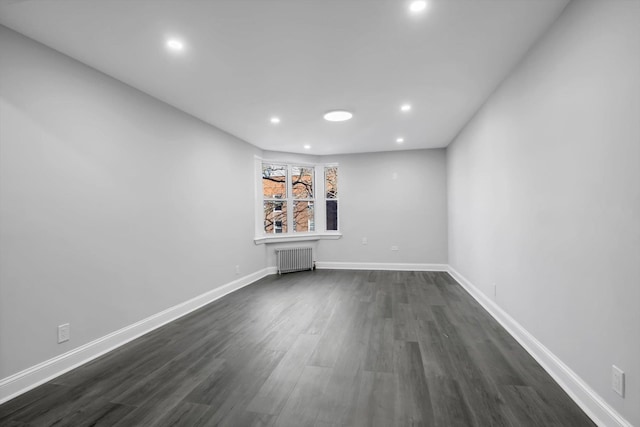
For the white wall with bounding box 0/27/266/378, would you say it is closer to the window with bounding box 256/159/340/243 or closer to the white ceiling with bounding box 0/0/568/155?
the white ceiling with bounding box 0/0/568/155

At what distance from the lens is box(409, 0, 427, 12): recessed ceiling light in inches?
71.2

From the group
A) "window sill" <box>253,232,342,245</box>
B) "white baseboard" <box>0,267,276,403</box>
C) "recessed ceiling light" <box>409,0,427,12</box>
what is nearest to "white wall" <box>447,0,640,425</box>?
"recessed ceiling light" <box>409,0,427,12</box>

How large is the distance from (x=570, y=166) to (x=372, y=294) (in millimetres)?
3021

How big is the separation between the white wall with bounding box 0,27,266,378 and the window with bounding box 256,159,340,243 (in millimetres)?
2198

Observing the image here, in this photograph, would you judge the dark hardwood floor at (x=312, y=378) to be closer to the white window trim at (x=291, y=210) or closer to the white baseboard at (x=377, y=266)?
the white window trim at (x=291, y=210)

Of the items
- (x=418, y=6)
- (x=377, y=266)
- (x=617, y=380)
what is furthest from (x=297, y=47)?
→ (x=377, y=266)

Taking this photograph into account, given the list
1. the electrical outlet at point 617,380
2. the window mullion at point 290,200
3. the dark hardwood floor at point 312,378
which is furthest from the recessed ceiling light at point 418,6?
the window mullion at point 290,200

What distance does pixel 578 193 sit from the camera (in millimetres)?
1808

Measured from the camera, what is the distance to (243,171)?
16.9 ft

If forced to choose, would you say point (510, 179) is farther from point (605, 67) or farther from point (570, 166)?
point (605, 67)

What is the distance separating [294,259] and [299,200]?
51.5 inches

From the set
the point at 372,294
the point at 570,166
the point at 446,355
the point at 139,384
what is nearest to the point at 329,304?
the point at 372,294

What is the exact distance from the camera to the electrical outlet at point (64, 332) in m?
2.27

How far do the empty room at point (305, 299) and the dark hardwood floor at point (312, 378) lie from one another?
0.02 meters
